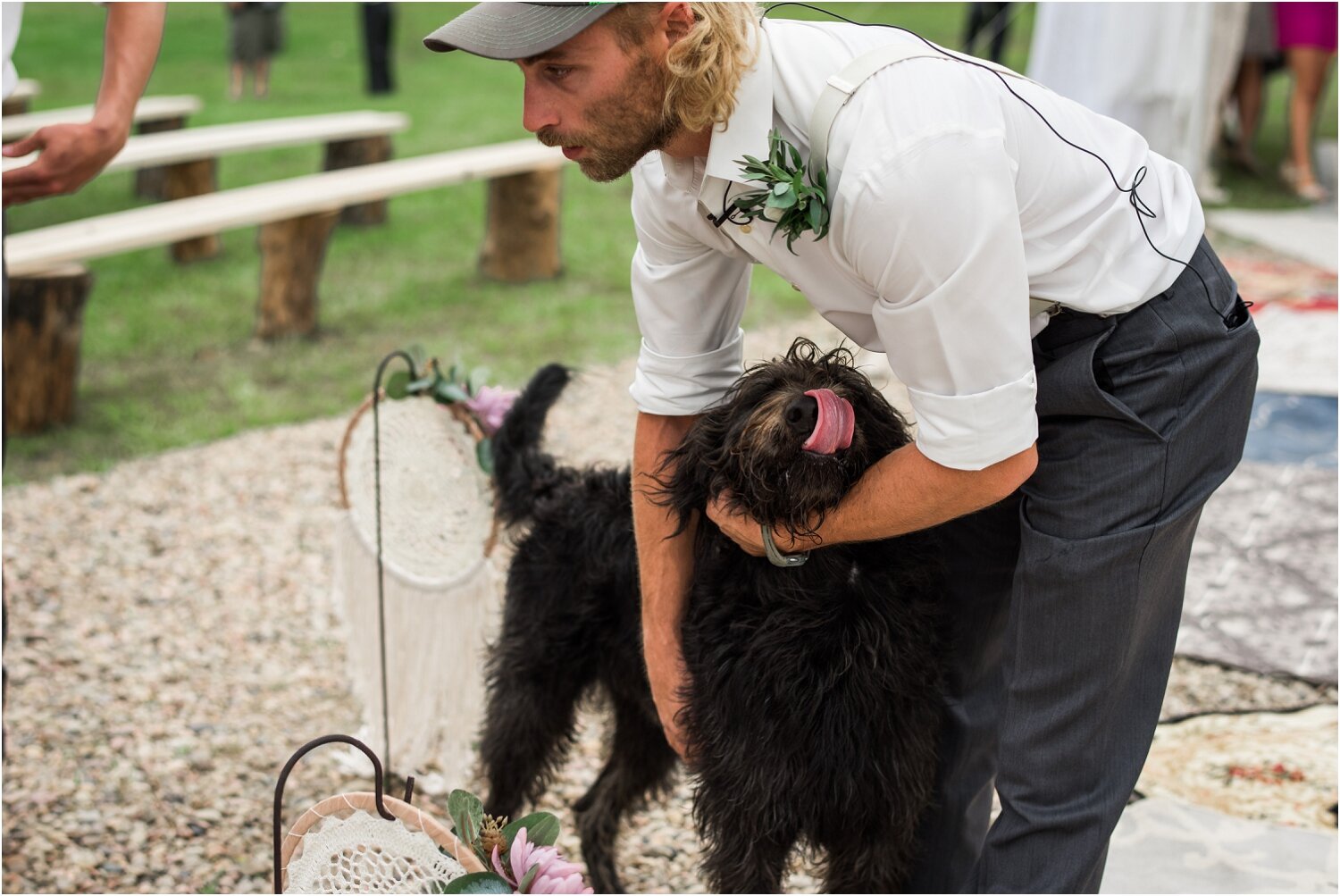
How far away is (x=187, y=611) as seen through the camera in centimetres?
416

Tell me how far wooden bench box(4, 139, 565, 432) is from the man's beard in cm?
420

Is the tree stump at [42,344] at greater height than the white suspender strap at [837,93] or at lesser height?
lesser

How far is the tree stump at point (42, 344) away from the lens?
520cm

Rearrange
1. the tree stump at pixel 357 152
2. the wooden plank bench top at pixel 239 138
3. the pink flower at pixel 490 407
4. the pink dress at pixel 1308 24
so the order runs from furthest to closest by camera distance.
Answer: the pink dress at pixel 1308 24 → the tree stump at pixel 357 152 → the wooden plank bench top at pixel 239 138 → the pink flower at pixel 490 407

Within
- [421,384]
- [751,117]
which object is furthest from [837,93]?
[421,384]

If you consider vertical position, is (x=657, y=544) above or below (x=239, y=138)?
above

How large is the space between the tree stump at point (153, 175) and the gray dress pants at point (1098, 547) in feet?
27.2

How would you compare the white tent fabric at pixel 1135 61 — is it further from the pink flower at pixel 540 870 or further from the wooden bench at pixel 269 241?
the pink flower at pixel 540 870

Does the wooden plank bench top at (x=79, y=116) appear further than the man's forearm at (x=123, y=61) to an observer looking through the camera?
Yes

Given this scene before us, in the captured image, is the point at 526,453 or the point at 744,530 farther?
the point at 526,453

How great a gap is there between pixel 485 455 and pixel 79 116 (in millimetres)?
6784

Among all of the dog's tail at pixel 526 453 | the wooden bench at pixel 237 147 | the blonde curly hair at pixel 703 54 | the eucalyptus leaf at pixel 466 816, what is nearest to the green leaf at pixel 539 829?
the eucalyptus leaf at pixel 466 816

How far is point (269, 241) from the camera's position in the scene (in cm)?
656

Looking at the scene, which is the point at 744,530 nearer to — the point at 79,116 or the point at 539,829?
the point at 539,829
